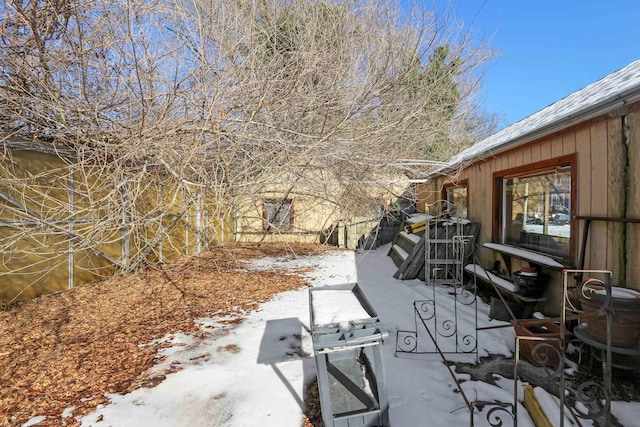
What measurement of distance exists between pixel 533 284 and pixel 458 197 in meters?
4.42

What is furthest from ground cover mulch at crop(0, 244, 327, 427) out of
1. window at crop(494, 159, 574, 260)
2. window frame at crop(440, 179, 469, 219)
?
window frame at crop(440, 179, 469, 219)

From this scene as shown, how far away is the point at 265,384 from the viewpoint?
282 centimetres

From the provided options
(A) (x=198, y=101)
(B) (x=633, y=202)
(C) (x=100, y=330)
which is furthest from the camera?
(A) (x=198, y=101)

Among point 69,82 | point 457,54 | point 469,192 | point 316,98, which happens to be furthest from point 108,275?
point 457,54

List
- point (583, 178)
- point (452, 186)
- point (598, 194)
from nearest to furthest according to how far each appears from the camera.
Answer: point (598, 194) < point (583, 178) < point (452, 186)

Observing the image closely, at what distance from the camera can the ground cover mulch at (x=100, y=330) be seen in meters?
2.63

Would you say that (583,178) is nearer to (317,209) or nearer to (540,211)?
(540,211)

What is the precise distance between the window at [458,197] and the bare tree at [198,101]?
1.39 metres

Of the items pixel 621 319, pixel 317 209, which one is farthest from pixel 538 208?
pixel 317 209

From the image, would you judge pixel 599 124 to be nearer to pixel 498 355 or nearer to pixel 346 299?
pixel 498 355

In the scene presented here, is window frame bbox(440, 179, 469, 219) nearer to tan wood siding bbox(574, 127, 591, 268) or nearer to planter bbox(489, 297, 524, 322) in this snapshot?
planter bbox(489, 297, 524, 322)

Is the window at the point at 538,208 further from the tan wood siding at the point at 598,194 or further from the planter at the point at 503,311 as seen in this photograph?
the planter at the point at 503,311

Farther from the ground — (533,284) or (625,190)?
(625,190)

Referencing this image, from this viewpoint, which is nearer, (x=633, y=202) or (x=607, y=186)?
(x=633, y=202)
